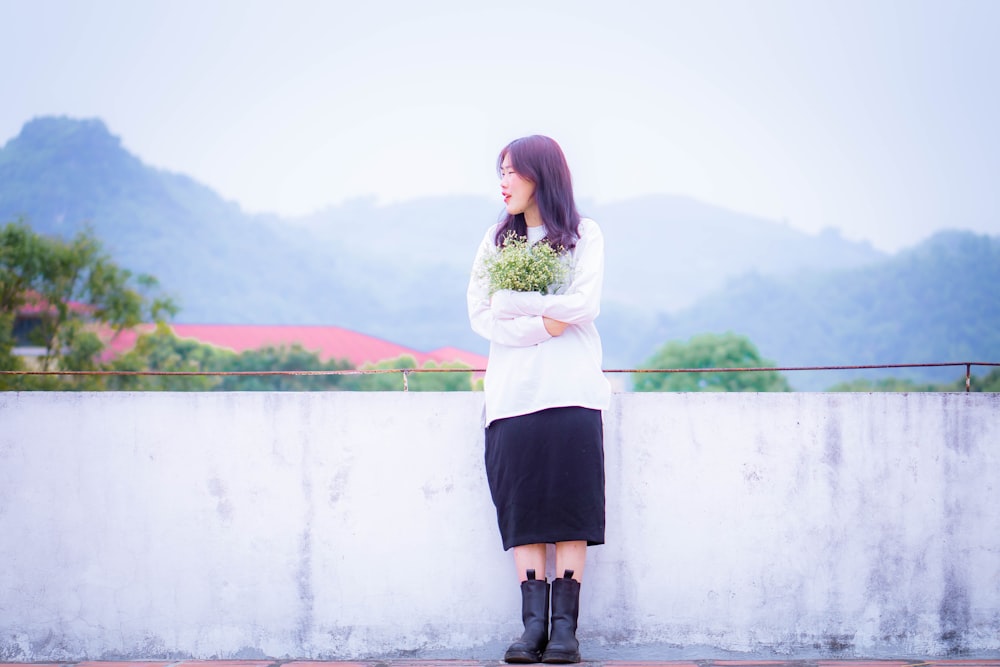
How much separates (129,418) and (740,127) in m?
93.8

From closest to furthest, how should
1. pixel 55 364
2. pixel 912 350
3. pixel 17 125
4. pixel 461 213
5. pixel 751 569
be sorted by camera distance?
pixel 751 569, pixel 55 364, pixel 912 350, pixel 17 125, pixel 461 213

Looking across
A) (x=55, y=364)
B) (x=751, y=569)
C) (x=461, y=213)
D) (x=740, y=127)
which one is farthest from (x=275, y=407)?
(x=740, y=127)

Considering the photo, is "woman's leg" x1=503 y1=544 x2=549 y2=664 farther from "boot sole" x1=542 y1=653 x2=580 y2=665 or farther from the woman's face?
the woman's face

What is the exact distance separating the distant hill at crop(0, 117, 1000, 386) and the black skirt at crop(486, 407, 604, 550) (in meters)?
63.6

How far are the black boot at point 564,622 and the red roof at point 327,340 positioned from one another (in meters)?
52.8

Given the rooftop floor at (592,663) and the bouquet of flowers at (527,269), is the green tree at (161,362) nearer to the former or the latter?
the rooftop floor at (592,663)

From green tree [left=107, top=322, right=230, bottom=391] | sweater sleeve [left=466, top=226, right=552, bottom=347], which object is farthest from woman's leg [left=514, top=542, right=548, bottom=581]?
green tree [left=107, top=322, right=230, bottom=391]

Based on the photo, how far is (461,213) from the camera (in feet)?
293

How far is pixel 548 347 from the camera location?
249 centimetres

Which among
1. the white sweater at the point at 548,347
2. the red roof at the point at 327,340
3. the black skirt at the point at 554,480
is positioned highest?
the red roof at the point at 327,340

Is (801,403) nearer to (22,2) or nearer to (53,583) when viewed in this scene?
(53,583)

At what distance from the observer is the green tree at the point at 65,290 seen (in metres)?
37.2

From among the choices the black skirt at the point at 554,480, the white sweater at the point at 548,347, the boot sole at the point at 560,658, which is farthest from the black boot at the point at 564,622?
the white sweater at the point at 548,347

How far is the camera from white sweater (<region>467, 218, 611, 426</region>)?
2.43 m
